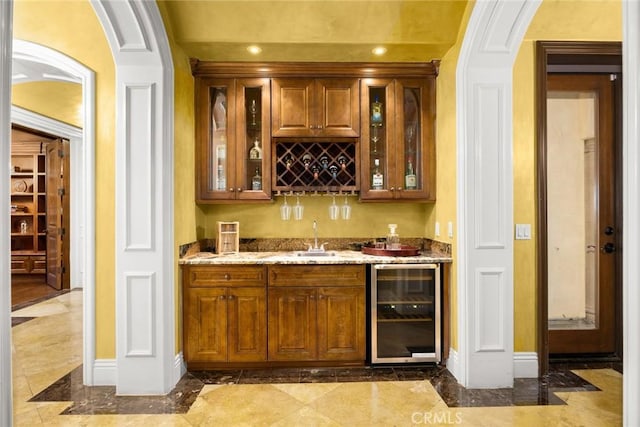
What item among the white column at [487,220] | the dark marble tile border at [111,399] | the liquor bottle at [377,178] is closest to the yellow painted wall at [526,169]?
the white column at [487,220]

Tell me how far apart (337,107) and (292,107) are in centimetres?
41

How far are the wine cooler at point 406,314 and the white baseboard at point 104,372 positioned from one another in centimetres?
206

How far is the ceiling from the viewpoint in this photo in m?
2.73

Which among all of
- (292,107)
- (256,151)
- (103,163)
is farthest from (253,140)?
(103,163)

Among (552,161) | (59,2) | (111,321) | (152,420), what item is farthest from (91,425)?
(552,161)

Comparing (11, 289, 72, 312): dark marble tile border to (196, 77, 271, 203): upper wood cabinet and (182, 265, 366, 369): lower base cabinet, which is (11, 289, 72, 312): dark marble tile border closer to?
(182, 265, 366, 369): lower base cabinet

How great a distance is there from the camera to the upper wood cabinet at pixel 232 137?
3348mm

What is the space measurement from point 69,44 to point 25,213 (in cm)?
590

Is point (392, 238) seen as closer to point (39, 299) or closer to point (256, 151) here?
point (256, 151)

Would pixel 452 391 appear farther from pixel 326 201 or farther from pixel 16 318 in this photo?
pixel 16 318

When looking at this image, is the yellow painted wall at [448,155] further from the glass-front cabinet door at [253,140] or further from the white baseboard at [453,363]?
the glass-front cabinet door at [253,140]

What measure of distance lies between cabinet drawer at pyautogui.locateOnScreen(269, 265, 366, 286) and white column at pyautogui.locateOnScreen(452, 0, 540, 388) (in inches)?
36.5

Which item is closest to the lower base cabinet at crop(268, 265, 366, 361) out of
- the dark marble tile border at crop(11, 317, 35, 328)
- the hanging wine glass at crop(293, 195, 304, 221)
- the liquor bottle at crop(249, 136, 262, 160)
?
the hanging wine glass at crop(293, 195, 304, 221)

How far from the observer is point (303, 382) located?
9.57 feet
